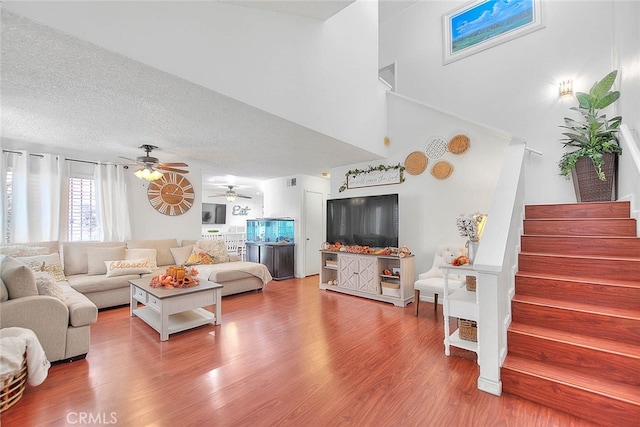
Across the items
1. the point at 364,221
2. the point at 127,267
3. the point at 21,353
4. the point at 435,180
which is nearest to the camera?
the point at 21,353

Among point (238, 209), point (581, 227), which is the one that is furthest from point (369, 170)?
point (238, 209)

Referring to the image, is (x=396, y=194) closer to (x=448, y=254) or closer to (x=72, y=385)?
(x=448, y=254)

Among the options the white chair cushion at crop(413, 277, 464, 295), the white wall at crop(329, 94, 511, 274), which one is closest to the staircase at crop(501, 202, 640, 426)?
the white chair cushion at crop(413, 277, 464, 295)

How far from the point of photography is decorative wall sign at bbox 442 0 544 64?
3996 millimetres

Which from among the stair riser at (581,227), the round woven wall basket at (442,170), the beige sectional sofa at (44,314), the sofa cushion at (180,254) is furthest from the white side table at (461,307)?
the sofa cushion at (180,254)

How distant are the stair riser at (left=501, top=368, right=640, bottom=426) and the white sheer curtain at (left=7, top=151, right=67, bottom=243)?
5.95 metres

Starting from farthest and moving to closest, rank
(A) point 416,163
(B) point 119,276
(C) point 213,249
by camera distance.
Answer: (C) point 213,249, (A) point 416,163, (B) point 119,276

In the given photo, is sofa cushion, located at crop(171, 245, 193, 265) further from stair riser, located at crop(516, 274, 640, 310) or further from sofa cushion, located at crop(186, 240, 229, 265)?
stair riser, located at crop(516, 274, 640, 310)

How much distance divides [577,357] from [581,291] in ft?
1.87

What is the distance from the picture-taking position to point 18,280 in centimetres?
216

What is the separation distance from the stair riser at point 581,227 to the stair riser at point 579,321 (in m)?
1.11

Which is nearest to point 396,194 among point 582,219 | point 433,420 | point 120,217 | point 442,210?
point 442,210

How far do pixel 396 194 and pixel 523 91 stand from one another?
2370mm

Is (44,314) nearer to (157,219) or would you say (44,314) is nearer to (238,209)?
(157,219)
